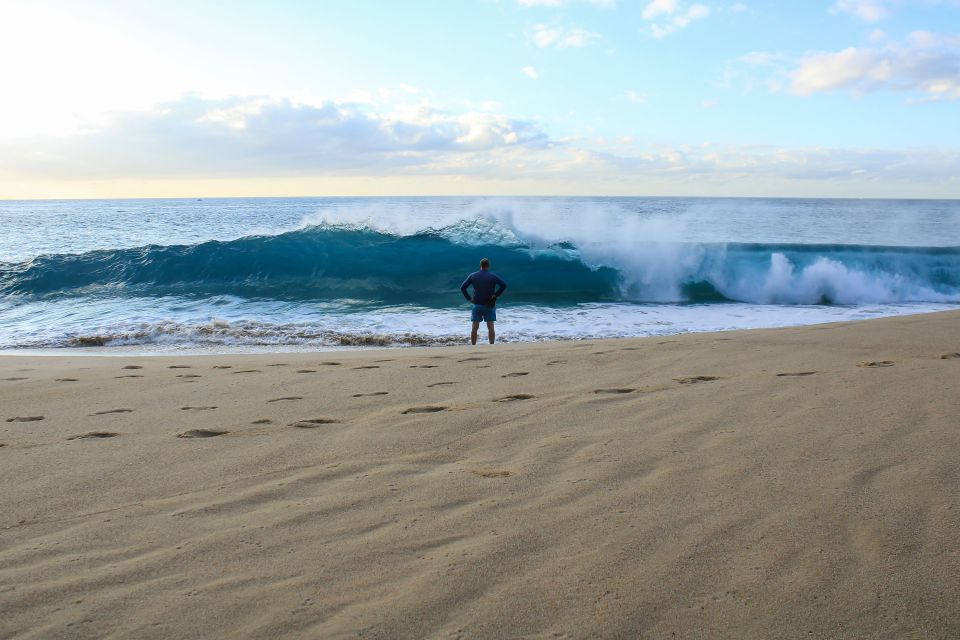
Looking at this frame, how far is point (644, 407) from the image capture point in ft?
14.8

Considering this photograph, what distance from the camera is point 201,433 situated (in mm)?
4219

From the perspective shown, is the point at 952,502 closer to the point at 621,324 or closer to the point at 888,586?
the point at 888,586

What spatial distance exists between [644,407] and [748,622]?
2.48 meters

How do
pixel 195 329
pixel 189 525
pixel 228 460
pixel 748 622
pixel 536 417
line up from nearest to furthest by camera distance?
pixel 748 622, pixel 189 525, pixel 228 460, pixel 536 417, pixel 195 329

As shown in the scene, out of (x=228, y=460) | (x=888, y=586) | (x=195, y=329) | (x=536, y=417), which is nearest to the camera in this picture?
(x=888, y=586)

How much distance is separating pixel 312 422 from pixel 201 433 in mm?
688

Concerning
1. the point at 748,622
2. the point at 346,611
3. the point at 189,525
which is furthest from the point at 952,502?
the point at 189,525

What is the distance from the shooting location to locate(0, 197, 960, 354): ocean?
11328mm

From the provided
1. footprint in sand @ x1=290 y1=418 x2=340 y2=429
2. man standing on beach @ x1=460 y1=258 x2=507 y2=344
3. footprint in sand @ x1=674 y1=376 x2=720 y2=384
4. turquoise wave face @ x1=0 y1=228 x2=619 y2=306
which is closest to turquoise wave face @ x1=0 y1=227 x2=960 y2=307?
turquoise wave face @ x1=0 y1=228 x2=619 y2=306

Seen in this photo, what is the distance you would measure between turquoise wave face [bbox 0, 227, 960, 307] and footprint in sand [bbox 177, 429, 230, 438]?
10.7 m

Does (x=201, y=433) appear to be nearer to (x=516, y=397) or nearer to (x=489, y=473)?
(x=489, y=473)

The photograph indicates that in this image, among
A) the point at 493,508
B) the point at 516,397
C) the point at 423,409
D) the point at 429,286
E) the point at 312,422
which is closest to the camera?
the point at 493,508

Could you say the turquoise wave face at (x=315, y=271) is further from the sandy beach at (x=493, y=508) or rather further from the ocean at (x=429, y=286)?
the sandy beach at (x=493, y=508)

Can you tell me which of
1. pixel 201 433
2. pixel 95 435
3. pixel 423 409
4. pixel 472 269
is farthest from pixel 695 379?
pixel 472 269
